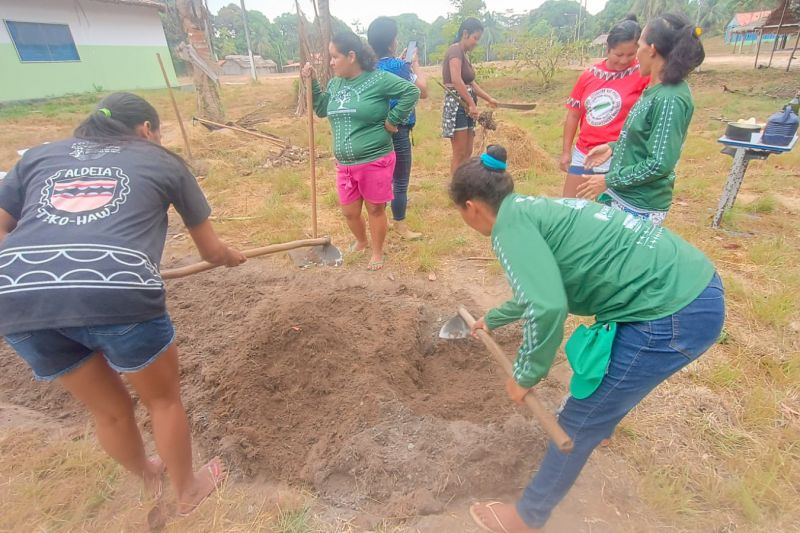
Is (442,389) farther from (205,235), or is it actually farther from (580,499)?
(205,235)

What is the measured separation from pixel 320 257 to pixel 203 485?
87.0 inches

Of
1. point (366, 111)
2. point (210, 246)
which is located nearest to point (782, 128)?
point (366, 111)

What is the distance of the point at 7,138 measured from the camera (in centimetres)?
905

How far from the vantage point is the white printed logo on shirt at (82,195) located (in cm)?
132

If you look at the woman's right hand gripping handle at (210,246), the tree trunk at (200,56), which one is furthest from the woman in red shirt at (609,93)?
the tree trunk at (200,56)

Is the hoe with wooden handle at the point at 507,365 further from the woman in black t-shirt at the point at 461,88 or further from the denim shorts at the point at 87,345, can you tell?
the woman in black t-shirt at the point at 461,88

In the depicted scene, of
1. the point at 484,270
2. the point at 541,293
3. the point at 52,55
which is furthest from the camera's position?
the point at 52,55

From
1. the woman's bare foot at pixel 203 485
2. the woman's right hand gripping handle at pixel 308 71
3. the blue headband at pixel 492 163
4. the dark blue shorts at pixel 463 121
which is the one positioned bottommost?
the woman's bare foot at pixel 203 485

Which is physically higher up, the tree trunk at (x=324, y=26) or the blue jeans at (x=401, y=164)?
the tree trunk at (x=324, y=26)

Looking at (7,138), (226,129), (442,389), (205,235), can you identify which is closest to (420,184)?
(442,389)

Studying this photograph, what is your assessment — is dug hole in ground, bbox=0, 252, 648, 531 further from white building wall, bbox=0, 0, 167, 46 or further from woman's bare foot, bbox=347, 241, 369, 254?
white building wall, bbox=0, 0, 167, 46

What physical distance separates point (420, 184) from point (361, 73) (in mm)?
2854

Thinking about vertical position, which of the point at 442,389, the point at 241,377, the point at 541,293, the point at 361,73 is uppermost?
the point at 361,73

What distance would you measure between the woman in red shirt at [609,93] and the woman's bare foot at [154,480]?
2.96 m
